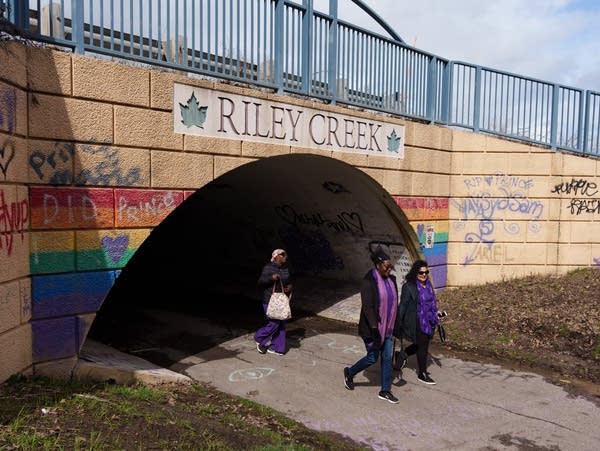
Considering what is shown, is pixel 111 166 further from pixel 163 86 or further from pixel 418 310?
pixel 418 310

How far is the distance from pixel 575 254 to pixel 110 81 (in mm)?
8669

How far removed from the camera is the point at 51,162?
4598 millimetres

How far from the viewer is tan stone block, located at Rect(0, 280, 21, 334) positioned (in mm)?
4047

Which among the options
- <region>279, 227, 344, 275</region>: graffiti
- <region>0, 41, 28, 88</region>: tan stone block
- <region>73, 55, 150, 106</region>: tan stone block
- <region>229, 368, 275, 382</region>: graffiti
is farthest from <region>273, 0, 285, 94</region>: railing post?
<region>279, 227, 344, 275</region>: graffiti

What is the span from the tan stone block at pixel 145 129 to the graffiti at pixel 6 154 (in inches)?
40.1

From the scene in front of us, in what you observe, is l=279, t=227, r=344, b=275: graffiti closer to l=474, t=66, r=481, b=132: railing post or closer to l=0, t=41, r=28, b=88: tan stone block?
l=474, t=66, r=481, b=132: railing post

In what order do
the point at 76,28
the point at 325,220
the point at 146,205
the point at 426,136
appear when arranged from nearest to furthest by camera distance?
the point at 76,28 < the point at 146,205 < the point at 426,136 < the point at 325,220

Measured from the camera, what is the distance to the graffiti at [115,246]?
5020mm

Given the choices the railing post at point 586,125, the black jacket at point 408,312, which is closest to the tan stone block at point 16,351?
the black jacket at point 408,312

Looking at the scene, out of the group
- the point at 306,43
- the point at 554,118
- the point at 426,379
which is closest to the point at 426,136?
the point at 554,118

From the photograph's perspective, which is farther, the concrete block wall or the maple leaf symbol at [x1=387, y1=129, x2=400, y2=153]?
the maple leaf symbol at [x1=387, y1=129, x2=400, y2=153]

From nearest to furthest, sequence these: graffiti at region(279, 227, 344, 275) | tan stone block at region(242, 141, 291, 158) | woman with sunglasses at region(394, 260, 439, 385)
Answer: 1. woman with sunglasses at region(394, 260, 439, 385)
2. tan stone block at region(242, 141, 291, 158)
3. graffiti at region(279, 227, 344, 275)

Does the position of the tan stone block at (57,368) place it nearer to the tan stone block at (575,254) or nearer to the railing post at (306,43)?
the railing post at (306,43)

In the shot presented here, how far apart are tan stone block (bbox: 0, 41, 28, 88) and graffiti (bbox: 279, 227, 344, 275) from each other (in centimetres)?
702
